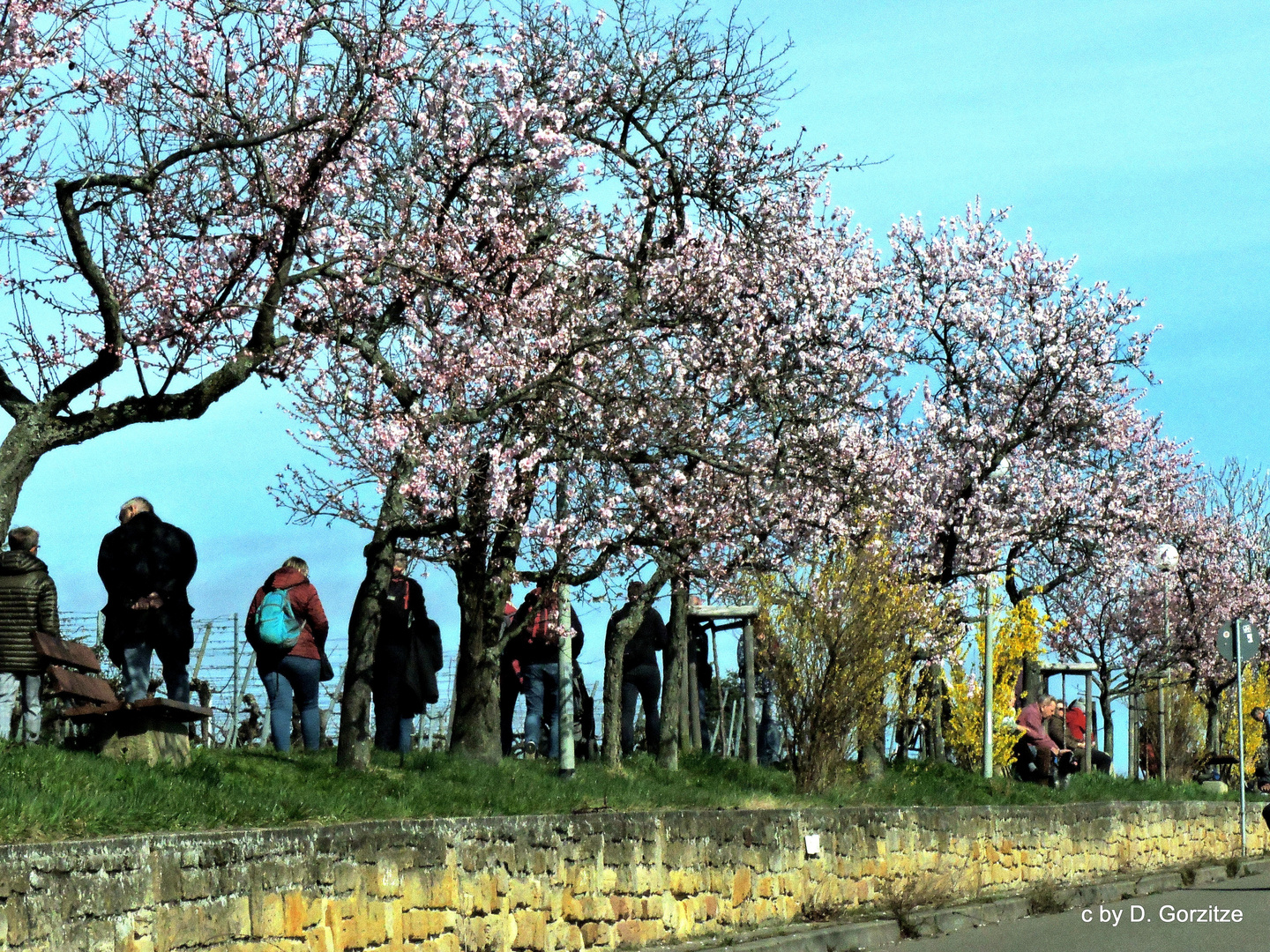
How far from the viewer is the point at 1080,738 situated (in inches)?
1009

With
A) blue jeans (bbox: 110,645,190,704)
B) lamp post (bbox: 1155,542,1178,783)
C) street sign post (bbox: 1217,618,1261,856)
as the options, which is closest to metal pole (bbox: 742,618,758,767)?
street sign post (bbox: 1217,618,1261,856)

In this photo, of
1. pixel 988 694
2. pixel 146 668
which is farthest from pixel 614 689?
pixel 988 694

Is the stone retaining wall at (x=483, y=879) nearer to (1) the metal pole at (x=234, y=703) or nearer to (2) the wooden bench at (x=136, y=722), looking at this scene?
(2) the wooden bench at (x=136, y=722)

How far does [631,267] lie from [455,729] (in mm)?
4484

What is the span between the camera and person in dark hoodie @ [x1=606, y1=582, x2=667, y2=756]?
16484 millimetres

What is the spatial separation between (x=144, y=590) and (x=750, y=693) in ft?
25.7

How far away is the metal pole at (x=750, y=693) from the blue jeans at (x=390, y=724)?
445 centimetres

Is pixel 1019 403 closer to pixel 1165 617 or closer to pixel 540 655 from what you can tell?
pixel 1165 617

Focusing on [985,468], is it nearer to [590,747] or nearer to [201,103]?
[590,747]

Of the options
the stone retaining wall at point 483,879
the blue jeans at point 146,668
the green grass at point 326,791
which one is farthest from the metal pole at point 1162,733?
the blue jeans at point 146,668

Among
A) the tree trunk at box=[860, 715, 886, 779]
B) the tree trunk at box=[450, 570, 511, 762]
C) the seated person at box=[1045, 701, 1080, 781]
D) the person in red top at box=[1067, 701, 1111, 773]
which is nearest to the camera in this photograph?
the tree trunk at box=[450, 570, 511, 762]

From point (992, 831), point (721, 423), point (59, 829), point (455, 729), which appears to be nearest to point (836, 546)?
point (721, 423)

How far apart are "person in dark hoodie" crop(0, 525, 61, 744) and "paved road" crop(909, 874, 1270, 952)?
6527 mm

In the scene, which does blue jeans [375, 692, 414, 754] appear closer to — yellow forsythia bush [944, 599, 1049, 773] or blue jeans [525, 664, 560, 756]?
blue jeans [525, 664, 560, 756]
